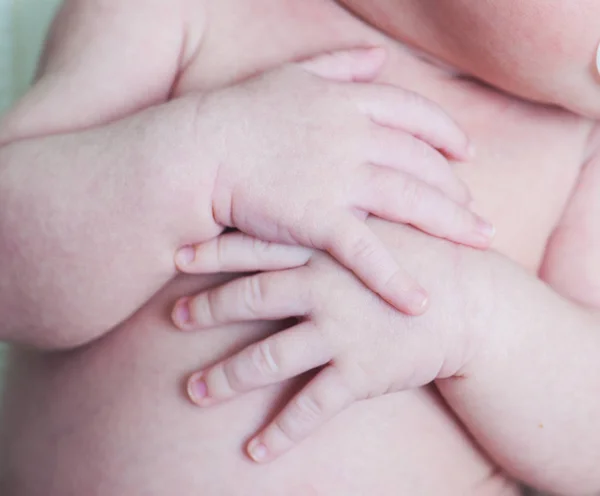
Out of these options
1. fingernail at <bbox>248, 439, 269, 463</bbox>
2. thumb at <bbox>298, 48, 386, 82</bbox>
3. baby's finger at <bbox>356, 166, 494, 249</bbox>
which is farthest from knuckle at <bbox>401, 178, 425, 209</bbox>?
fingernail at <bbox>248, 439, 269, 463</bbox>

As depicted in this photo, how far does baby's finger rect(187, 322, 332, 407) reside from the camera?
58 centimetres

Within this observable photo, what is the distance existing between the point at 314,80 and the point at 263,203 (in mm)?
120

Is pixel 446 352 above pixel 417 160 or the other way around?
the other way around

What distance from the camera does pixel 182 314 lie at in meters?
0.62

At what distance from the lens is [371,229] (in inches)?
23.8

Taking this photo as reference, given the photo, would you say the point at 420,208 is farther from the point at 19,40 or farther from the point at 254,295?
the point at 19,40

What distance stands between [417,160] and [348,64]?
0.11 meters

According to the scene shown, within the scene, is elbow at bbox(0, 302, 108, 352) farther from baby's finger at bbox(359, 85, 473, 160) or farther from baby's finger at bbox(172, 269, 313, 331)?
baby's finger at bbox(359, 85, 473, 160)

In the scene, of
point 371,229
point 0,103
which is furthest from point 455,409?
point 0,103

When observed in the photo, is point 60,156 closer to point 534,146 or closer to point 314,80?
point 314,80

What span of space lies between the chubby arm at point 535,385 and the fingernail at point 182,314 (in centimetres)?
22

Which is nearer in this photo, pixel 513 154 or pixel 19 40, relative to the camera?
pixel 513 154

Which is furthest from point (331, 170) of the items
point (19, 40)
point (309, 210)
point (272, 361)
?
point (19, 40)

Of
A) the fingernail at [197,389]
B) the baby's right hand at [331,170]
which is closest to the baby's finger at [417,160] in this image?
the baby's right hand at [331,170]
